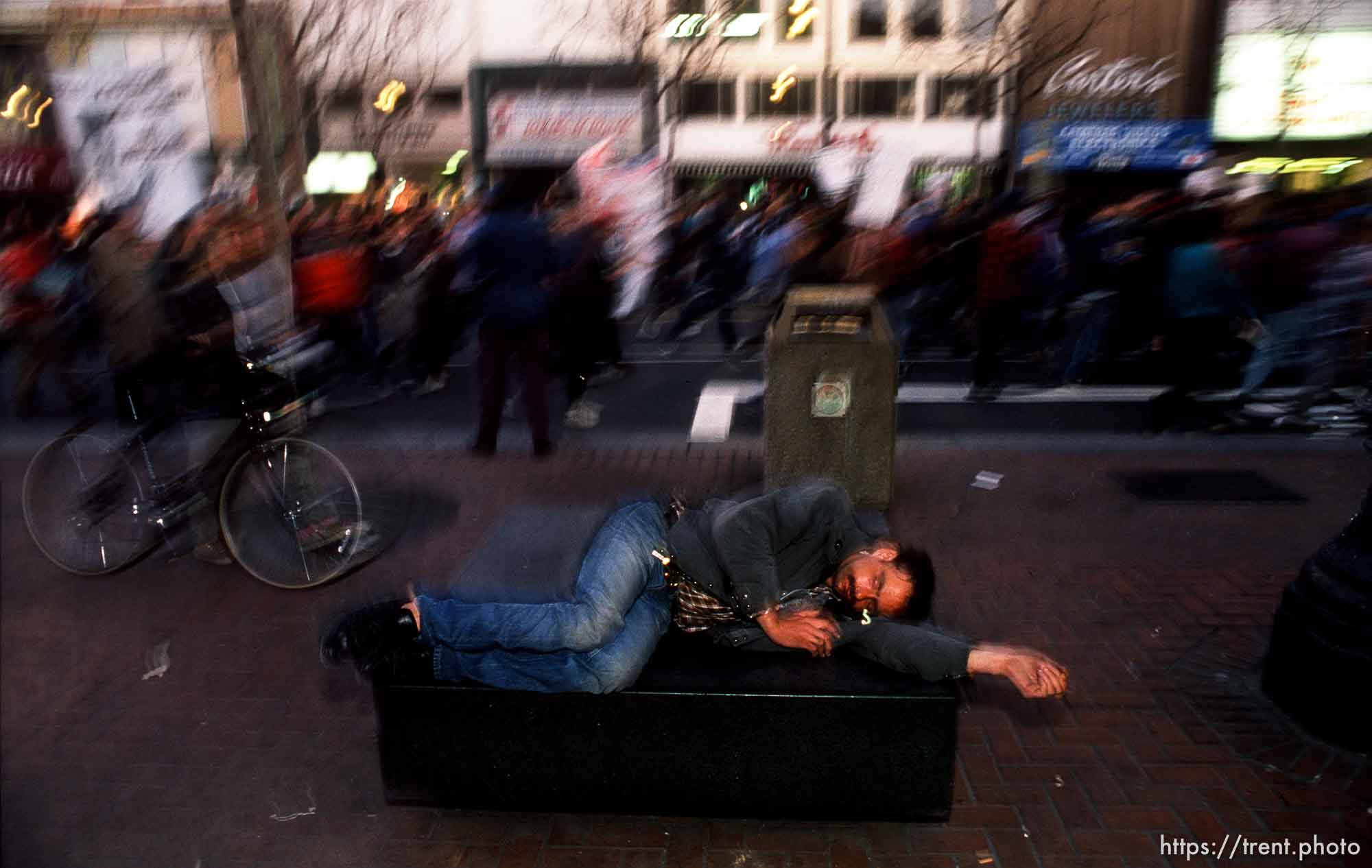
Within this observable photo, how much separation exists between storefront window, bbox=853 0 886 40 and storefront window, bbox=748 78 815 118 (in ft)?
5.18

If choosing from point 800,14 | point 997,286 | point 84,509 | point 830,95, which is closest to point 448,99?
point 800,14

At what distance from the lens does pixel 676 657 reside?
3.52 m

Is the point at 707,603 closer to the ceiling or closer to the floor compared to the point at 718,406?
closer to the ceiling

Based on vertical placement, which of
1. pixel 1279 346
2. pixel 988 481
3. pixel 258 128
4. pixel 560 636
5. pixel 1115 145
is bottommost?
pixel 1115 145


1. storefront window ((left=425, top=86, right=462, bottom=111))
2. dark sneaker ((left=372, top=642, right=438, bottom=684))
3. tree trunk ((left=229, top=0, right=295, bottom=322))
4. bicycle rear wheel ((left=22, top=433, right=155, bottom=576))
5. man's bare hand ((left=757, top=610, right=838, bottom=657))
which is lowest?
storefront window ((left=425, top=86, right=462, bottom=111))

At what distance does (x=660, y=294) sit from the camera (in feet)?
42.2

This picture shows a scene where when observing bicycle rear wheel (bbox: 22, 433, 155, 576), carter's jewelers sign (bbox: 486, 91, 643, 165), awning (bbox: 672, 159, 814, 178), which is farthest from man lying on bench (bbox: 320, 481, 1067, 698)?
awning (bbox: 672, 159, 814, 178)

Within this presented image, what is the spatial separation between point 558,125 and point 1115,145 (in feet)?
39.8

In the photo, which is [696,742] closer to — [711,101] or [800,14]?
[800,14]

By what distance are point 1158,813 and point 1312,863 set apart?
0.46 m

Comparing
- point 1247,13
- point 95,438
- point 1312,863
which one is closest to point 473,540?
point 95,438

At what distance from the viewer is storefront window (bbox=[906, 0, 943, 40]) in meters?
24.0

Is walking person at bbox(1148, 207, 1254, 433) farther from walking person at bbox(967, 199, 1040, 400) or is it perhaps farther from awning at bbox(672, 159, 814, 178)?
awning at bbox(672, 159, 814, 178)

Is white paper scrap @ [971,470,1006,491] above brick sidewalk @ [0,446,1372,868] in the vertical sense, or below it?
below
